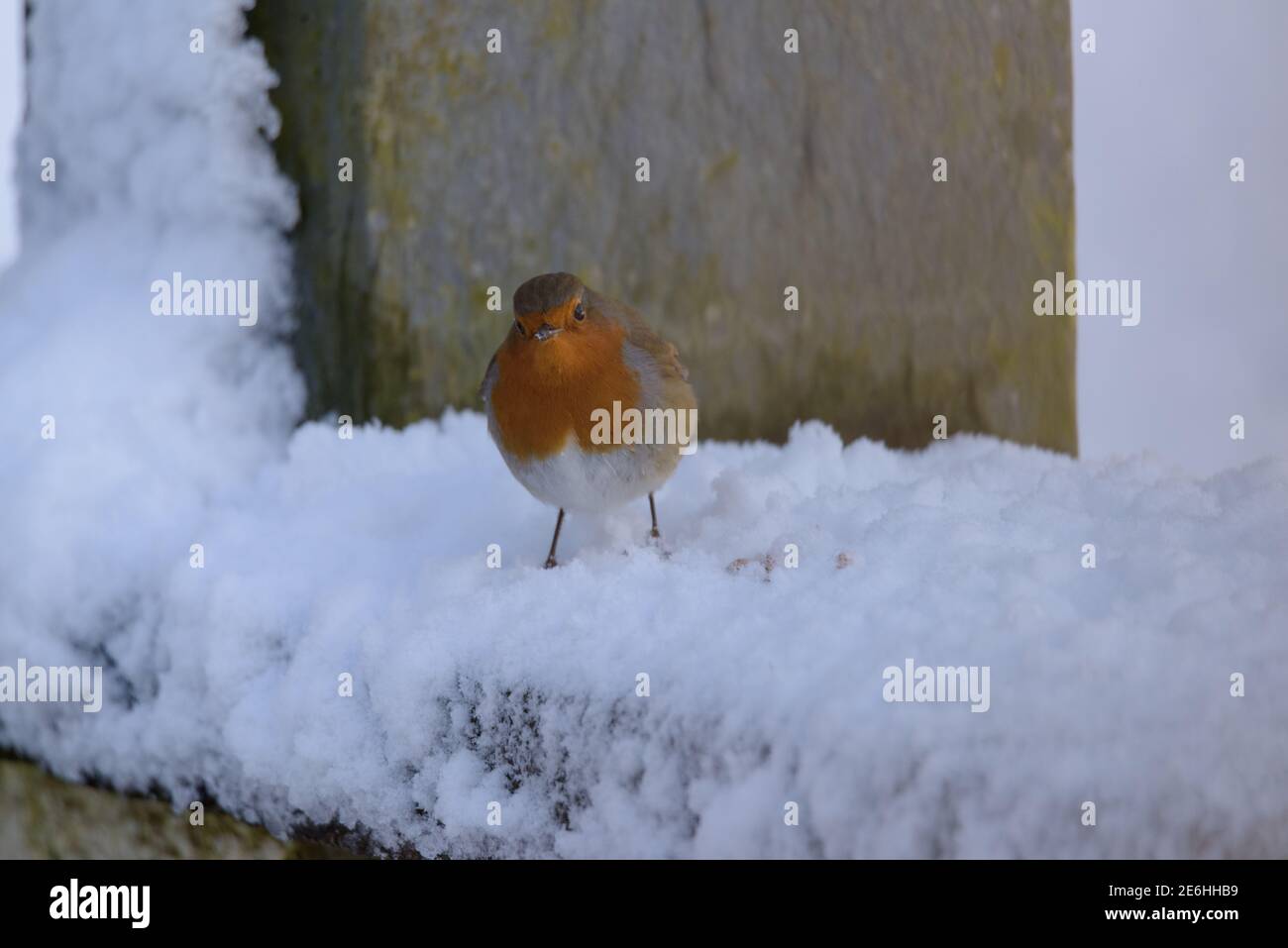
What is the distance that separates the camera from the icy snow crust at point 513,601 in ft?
4.59

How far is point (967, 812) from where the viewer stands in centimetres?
134

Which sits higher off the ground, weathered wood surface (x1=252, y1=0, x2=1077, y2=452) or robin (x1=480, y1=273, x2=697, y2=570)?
weathered wood surface (x1=252, y1=0, x2=1077, y2=452)

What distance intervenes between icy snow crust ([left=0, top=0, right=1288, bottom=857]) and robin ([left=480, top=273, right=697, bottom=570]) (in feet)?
0.54

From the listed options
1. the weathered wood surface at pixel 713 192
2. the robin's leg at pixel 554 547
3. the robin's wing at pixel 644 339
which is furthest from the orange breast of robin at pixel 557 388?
the weathered wood surface at pixel 713 192

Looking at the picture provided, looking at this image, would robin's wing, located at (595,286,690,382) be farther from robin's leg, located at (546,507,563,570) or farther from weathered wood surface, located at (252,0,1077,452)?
weathered wood surface, located at (252,0,1077,452)

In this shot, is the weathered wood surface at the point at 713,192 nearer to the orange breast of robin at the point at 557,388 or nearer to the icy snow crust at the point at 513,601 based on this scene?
the icy snow crust at the point at 513,601

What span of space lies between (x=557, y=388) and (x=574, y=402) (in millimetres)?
40

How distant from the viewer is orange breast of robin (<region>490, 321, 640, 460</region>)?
2.20m

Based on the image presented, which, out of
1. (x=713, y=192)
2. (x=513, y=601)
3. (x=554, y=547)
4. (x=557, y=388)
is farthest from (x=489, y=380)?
(x=713, y=192)

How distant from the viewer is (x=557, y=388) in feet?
7.27

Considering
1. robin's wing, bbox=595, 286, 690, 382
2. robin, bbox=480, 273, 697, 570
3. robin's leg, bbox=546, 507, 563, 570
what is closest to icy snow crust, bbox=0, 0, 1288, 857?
robin's leg, bbox=546, 507, 563, 570
